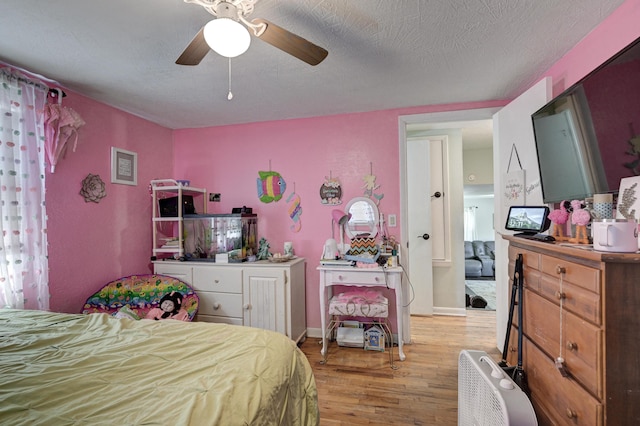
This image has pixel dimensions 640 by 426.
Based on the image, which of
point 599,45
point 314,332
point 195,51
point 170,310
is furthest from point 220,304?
point 599,45

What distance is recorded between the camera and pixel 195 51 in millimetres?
1347

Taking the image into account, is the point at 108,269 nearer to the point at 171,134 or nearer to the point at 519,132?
the point at 171,134

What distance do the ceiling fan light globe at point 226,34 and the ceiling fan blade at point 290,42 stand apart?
13 cm

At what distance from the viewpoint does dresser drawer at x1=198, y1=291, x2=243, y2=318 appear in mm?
2652

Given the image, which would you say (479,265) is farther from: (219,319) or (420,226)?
(219,319)

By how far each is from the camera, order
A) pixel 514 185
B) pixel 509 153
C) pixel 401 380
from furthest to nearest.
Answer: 1. pixel 509 153
2. pixel 514 185
3. pixel 401 380

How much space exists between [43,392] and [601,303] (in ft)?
6.32

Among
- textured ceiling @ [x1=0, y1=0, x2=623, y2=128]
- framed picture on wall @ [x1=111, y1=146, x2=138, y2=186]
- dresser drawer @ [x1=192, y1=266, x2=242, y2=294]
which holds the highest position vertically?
textured ceiling @ [x1=0, y1=0, x2=623, y2=128]

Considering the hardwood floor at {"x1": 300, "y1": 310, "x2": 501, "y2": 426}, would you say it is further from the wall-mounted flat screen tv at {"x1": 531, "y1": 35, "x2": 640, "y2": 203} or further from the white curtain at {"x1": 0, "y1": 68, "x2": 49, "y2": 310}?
the white curtain at {"x1": 0, "y1": 68, "x2": 49, "y2": 310}

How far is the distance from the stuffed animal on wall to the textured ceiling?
1809 millimetres

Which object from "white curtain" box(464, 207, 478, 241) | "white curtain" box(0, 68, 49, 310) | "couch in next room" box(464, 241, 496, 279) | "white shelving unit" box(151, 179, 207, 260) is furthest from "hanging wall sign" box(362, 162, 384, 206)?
"white curtain" box(464, 207, 478, 241)

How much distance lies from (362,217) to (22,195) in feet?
8.82

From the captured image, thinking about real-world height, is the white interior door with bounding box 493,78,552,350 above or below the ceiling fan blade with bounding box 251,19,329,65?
below

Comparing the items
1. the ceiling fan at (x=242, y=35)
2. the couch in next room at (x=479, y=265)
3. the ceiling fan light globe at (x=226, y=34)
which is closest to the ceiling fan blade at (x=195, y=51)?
the ceiling fan at (x=242, y=35)
